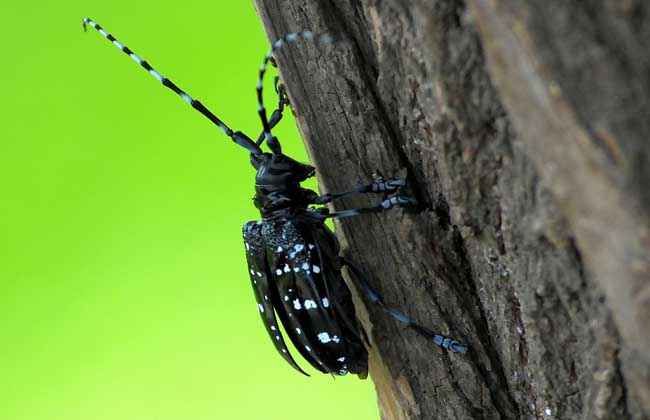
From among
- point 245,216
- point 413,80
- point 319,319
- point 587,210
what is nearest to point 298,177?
point 319,319

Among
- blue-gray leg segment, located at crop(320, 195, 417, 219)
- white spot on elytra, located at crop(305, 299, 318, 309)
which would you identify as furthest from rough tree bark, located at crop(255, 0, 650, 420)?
white spot on elytra, located at crop(305, 299, 318, 309)

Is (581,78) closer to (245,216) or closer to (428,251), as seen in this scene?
(428,251)

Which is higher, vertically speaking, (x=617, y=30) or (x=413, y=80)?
(x=413, y=80)

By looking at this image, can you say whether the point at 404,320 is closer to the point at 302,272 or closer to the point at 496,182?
the point at 302,272

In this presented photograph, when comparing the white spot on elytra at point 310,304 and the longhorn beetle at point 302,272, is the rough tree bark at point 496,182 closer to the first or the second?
the longhorn beetle at point 302,272

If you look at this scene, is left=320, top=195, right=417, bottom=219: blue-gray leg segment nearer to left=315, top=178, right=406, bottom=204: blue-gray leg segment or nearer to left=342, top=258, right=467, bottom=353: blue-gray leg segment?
left=315, top=178, right=406, bottom=204: blue-gray leg segment

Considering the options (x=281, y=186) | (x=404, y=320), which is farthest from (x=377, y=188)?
(x=281, y=186)

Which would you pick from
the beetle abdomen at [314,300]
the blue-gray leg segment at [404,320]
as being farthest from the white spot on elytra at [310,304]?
the blue-gray leg segment at [404,320]
